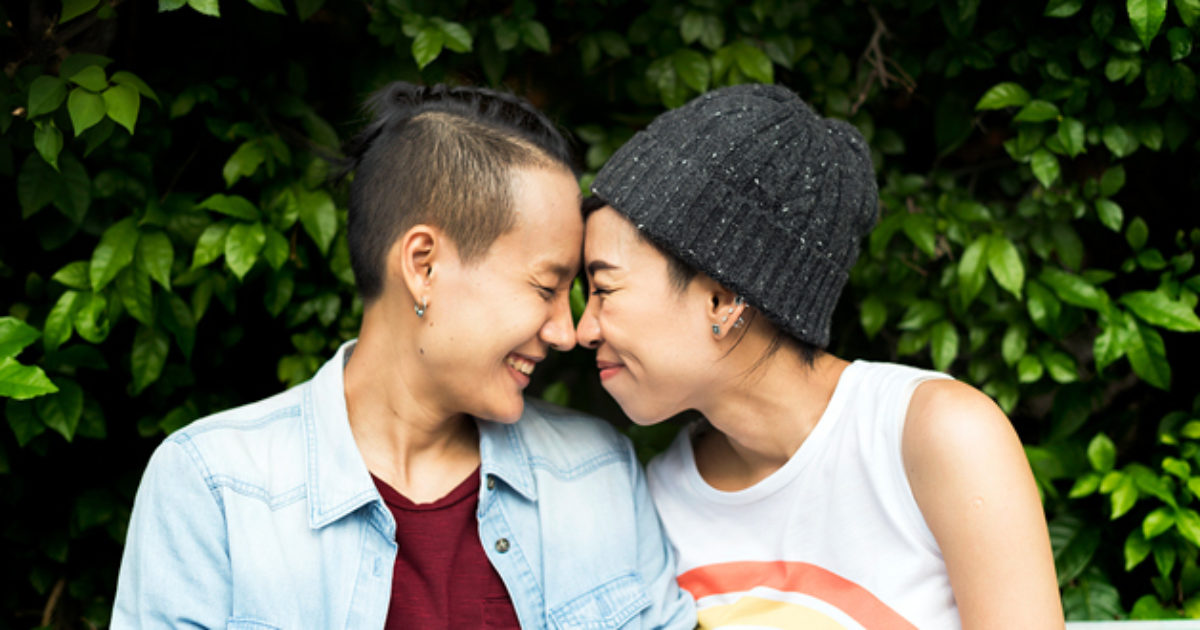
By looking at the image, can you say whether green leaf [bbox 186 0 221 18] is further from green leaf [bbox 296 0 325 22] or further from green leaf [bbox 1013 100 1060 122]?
green leaf [bbox 1013 100 1060 122]

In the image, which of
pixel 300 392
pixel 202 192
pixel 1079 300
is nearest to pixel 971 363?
pixel 1079 300

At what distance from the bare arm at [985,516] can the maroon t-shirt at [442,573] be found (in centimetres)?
77

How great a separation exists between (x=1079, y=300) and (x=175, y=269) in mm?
2040

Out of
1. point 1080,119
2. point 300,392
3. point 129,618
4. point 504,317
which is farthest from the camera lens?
point 1080,119

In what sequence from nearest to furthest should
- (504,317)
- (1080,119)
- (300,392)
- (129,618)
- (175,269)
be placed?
(129,618) → (504,317) → (300,392) → (175,269) → (1080,119)

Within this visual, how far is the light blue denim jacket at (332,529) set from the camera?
1.45 m

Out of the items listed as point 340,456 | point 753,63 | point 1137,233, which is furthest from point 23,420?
point 1137,233

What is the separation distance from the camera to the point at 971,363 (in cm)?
223

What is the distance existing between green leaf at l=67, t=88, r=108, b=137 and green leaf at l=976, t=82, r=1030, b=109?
1835 mm

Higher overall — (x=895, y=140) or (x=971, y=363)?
(x=895, y=140)

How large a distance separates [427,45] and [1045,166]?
1.43 meters

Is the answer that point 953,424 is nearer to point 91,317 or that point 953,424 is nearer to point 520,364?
point 520,364

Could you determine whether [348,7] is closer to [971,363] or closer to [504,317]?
Result: [504,317]

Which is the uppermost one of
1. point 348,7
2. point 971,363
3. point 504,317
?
point 348,7
